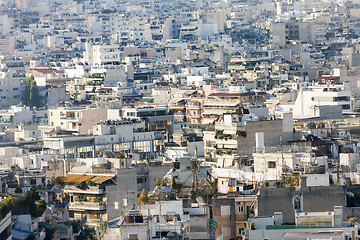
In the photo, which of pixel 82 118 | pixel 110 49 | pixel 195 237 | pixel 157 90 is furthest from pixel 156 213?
pixel 110 49

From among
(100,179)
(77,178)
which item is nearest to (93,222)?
(100,179)

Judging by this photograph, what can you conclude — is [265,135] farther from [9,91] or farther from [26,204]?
[9,91]

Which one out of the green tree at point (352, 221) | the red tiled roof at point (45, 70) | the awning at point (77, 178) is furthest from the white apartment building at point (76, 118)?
the red tiled roof at point (45, 70)

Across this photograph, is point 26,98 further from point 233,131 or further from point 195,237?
point 195,237

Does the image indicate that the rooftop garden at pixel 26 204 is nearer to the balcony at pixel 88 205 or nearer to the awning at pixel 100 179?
the balcony at pixel 88 205

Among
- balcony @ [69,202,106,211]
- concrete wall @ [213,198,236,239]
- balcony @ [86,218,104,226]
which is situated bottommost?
balcony @ [86,218,104,226]

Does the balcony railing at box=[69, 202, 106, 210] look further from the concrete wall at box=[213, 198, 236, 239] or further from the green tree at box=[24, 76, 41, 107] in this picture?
the green tree at box=[24, 76, 41, 107]

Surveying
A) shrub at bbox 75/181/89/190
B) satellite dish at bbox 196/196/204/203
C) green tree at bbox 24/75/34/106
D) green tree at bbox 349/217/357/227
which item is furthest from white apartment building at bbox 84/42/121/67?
green tree at bbox 349/217/357/227

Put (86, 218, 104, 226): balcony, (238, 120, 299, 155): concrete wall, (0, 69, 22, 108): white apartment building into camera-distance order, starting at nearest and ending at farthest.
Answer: (86, 218, 104, 226): balcony
(238, 120, 299, 155): concrete wall
(0, 69, 22, 108): white apartment building

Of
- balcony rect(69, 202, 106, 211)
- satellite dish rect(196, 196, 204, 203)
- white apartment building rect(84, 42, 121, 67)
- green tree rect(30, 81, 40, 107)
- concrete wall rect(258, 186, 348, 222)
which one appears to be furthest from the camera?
white apartment building rect(84, 42, 121, 67)
